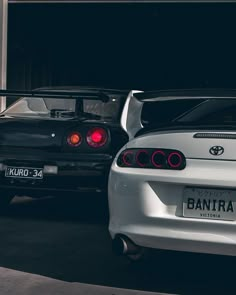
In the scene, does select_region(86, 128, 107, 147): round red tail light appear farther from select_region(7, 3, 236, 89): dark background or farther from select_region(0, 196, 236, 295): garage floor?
select_region(7, 3, 236, 89): dark background

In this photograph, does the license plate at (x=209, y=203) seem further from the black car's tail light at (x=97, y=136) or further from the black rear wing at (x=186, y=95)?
the black car's tail light at (x=97, y=136)

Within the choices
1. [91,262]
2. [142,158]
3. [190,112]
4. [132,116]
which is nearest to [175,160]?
[142,158]

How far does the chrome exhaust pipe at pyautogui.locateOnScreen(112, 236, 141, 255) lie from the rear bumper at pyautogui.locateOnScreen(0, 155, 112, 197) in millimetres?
2250

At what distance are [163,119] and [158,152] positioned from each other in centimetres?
204

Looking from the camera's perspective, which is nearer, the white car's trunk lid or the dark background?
the white car's trunk lid

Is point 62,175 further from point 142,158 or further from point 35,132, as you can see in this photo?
point 142,158

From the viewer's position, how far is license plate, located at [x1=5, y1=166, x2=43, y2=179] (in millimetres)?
8109

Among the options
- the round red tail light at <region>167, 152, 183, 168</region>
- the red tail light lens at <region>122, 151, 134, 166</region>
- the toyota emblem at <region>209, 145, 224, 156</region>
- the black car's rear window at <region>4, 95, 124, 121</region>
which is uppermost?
the toyota emblem at <region>209, 145, 224, 156</region>

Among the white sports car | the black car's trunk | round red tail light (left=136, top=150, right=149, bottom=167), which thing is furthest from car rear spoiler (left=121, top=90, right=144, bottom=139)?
round red tail light (left=136, top=150, right=149, bottom=167)

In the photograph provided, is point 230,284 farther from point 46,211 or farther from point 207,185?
point 46,211

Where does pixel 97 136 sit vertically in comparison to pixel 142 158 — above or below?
below

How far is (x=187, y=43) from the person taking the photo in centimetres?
2645

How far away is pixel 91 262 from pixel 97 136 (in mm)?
1782

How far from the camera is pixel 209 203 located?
213 inches
